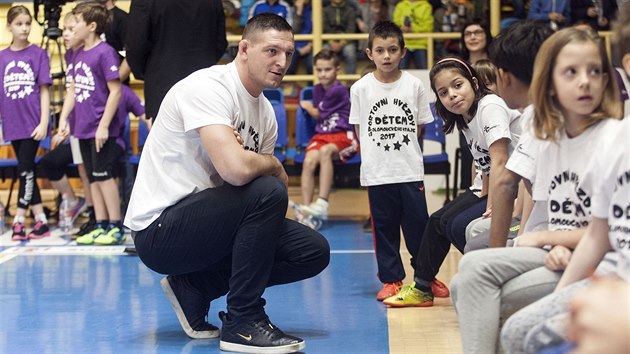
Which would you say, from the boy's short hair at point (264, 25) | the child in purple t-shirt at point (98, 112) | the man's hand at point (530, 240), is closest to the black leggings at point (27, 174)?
the child in purple t-shirt at point (98, 112)

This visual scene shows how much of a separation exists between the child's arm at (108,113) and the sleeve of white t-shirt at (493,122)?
303 centimetres

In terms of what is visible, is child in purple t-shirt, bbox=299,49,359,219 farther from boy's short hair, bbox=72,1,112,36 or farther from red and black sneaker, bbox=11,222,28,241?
red and black sneaker, bbox=11,222,28,241

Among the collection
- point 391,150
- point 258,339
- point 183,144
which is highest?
point 183,144

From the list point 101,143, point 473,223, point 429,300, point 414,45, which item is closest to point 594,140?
point 473,223

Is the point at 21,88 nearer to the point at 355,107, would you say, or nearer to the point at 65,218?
the point at 65,218

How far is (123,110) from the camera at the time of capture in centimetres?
675

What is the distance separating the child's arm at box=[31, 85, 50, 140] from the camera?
672cm

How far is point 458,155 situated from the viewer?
7.77 metres

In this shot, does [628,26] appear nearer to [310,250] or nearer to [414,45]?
[310,250]

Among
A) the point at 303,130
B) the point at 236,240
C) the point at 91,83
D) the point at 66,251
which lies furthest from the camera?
the point at 303,130

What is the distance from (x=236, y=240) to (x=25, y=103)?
12.2 feet

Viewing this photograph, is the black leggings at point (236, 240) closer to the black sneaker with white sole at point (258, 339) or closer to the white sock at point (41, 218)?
the black sneaker with white sole at point (258, 339)

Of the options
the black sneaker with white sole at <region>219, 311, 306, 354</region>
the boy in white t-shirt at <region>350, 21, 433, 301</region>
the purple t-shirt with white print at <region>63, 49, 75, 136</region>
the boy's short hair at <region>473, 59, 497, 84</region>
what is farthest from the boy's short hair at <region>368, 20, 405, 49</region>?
the purple t-shirt with white print at <region>63, 49, 75, 136</region>

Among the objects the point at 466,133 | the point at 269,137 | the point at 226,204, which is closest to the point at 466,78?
the point at 466,133
